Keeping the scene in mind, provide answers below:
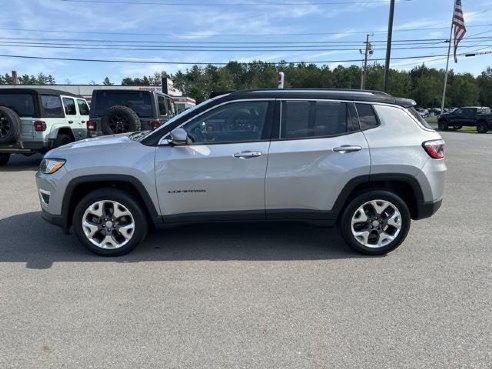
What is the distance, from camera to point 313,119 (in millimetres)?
4668

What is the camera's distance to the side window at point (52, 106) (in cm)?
1084

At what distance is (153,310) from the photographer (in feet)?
11.5

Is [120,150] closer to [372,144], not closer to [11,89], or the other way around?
[372,144]

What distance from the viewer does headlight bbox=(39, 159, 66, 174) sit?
460 centimetres

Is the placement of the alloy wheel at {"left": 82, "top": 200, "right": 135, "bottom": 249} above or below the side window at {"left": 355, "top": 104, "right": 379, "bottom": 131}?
below

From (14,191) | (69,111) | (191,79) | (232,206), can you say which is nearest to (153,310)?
(232,206)

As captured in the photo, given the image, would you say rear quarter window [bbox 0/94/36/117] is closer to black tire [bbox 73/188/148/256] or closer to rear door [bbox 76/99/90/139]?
rear door [bbox 76/99/90/139]

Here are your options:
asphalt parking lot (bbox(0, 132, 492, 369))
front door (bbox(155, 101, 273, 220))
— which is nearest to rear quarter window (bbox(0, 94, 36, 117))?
asphalt parking lot (bbox(0, 132, 492, 369))

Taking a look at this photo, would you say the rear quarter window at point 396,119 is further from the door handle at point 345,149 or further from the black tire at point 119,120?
the black tire at point 119,120

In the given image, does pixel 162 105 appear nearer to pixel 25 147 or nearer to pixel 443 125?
pixel 25 147

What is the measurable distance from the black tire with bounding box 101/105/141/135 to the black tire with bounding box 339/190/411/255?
6541 mm

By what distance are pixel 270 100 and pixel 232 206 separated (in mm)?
1235

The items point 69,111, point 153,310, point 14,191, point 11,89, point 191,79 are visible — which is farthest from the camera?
point 191,79

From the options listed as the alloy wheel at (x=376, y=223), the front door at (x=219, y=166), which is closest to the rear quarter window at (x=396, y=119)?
the alloy wheel at (x=376, y=223)
